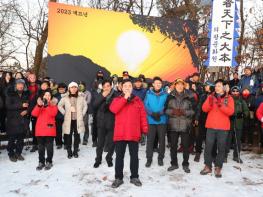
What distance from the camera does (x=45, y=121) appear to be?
7.32 metres

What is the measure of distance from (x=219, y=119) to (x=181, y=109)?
0.83 metres

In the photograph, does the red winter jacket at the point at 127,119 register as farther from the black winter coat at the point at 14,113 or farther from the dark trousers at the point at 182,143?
the black winter coat at the point at 14,113

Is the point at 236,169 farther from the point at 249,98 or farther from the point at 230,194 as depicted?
the point at 249,98

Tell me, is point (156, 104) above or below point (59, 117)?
above

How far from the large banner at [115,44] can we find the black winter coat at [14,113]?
5.17m

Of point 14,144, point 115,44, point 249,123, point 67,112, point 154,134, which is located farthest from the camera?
point 115,44

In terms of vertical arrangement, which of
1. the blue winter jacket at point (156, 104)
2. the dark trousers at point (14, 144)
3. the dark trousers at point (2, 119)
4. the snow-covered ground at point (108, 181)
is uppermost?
the blue winter jacket at point (156, 104)

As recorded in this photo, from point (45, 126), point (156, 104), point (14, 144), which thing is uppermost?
point (156, 104)

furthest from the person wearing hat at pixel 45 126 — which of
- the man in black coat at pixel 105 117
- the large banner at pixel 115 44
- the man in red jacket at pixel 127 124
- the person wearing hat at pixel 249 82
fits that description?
the person wearing hat at pixel 249 82

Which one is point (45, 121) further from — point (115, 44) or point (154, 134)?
point (115, 44)

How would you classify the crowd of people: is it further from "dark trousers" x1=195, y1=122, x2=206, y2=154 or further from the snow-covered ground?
the snow-covered ground

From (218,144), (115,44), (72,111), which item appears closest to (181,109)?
(218,144)

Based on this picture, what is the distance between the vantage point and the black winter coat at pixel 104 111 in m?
7.09

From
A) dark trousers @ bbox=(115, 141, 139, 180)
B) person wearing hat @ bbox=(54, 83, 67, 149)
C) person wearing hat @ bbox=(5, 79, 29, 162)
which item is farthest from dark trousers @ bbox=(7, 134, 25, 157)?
dark trousers @ bbox=(115, 141, 139, 180)
